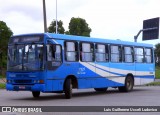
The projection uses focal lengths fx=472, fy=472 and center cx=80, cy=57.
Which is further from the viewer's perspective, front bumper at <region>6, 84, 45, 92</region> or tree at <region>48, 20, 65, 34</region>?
tree at <region>48, 20, 65, 34</region>

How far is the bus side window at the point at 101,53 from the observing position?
79.9 feet

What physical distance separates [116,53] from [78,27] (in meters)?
38.2

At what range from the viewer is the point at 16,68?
21.0 metres

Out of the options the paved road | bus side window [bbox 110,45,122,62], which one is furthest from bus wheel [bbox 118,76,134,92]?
the paved road

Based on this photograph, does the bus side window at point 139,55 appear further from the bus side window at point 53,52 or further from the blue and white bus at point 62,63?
the bus side window at point 53,52

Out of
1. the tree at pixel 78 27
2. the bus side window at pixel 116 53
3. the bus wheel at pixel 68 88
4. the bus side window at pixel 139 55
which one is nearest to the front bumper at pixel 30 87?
the bus wheel at pixel 68 88

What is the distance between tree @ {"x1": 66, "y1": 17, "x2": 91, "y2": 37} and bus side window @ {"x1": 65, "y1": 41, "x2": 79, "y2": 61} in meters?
41.3

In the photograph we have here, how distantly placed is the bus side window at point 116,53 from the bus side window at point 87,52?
87.2 inches

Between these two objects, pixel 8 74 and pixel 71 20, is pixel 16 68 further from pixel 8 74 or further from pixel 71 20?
pixel 71 20

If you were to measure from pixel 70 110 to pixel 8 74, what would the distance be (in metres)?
6.05

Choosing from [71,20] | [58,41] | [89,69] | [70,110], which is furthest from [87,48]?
[71,20]

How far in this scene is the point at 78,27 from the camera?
64.1 meters

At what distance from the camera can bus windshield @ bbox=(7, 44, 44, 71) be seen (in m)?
20.5

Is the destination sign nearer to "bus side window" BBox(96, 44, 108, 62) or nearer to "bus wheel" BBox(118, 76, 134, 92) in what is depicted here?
"bus side window" BBox(96, 44, 108, 62)
